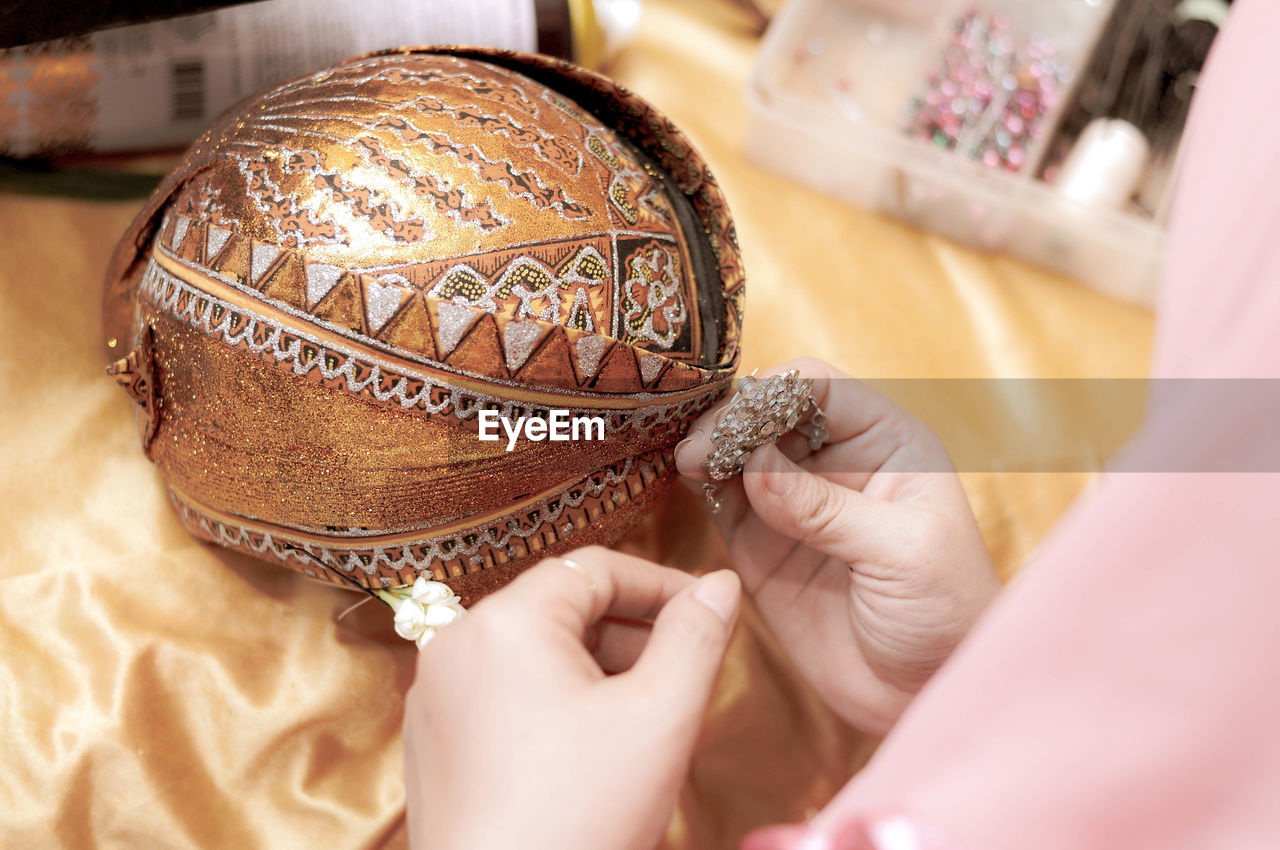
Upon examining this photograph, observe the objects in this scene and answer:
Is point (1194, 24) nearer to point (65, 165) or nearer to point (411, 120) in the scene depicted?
point (411, 120)

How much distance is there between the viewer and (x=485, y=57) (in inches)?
24.5

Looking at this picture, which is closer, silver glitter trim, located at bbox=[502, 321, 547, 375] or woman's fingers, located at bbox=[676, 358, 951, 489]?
silver glitter trim, located at bbox=[502, 321, 547, 375]

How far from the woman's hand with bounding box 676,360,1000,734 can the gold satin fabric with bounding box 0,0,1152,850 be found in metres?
0.05

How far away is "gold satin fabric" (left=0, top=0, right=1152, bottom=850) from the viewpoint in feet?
2.08

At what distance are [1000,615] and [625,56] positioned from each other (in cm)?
81

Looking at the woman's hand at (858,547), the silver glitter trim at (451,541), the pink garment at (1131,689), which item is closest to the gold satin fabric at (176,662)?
the woman's hand at (858,547)

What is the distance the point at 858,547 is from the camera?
0.60 m

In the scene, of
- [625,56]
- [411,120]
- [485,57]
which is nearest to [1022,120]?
[625,56]

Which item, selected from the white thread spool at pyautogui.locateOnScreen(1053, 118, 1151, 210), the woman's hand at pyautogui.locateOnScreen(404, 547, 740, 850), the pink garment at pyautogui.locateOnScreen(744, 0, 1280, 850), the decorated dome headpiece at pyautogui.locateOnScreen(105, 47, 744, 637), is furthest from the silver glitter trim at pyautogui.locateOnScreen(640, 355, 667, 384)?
the white thread spool at pyautogui.locateOnScreen(1053, 118, 1151, 210)

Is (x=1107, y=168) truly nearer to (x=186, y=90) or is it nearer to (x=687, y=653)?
(x=687, y=653)

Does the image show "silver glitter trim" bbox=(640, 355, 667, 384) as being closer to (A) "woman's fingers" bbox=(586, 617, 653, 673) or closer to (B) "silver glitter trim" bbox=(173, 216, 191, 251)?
(A) "woman's fingers" bbox=(586, 617, 653, 673)

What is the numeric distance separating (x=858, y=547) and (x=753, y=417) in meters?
0.14

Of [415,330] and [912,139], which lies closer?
[415,330]

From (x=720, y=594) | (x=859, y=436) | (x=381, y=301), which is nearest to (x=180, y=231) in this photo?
(x=381, y=301)
